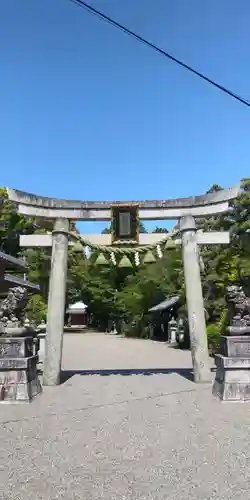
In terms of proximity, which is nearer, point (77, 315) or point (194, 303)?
point (194, 303)

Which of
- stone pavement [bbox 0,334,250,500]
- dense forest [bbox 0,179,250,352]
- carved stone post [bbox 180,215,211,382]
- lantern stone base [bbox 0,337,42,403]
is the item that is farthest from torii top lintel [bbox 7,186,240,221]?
stone pavement [bbox 0,334,250,500]

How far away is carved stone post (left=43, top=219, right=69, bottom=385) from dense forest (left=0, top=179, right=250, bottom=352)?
1.70ft

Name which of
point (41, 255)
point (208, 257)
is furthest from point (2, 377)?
point (41, 255)

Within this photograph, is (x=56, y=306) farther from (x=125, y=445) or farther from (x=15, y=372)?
(x=125, y=445)

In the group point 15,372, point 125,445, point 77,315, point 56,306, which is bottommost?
point 125,445

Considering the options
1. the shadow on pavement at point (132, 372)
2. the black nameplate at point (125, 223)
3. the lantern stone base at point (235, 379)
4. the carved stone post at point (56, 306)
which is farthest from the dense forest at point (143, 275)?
the lantern stone base at point (235, 379)

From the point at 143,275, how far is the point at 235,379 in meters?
25.7

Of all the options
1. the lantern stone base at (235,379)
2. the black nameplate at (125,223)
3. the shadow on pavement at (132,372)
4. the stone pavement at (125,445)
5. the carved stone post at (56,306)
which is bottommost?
the stone pavement at (125,445)

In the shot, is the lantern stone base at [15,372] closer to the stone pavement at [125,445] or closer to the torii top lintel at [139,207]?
the stone pavement at [125,445]

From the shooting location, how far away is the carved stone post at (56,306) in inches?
439

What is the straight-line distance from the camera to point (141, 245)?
1223 centimetres

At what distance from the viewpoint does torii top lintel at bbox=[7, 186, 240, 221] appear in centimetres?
1170

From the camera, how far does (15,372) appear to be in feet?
29.8

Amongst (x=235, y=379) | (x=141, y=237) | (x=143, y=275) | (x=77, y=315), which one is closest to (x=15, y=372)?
(x=235, y=379)
